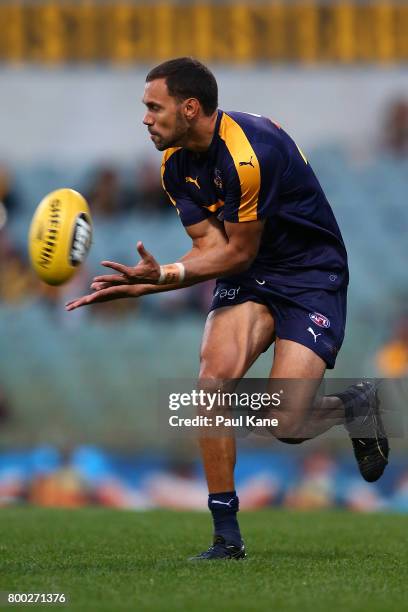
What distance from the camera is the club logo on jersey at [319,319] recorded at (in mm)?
6086

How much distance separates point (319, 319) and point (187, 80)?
4.50 feet

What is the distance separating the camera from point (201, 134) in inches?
224

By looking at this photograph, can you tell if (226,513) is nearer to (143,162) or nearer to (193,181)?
(193,181)

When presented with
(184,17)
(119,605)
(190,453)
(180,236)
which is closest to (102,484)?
(190,453)

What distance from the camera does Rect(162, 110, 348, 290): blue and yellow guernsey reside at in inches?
222

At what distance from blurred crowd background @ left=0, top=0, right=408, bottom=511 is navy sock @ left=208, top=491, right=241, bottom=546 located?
6.57 metres

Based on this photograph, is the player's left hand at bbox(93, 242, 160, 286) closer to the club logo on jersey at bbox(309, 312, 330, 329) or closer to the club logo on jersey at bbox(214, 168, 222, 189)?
the club logo on jersey at bbox(214, 168, 222, 189)

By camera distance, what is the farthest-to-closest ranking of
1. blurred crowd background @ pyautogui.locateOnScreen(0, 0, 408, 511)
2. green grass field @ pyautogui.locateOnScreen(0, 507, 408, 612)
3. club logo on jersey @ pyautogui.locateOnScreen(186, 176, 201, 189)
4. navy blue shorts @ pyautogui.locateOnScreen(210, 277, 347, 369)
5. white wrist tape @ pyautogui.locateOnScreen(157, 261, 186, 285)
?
blurred crowd background @ pyautogui.locateOnScreen(0, 0, 408, 511), navy blue shorts @ pyautogui.locateOnScreen(210, 277, 347, 369), club logo on jersey @ pyautogui.locateOnScreen(186, 176, 201, 189), white wrist tape @ pyautogui.locateOnScreen(157, 261, 186, 285), green grass field @ pyautogui.locateOnScreen(0, 507, 408, 612)

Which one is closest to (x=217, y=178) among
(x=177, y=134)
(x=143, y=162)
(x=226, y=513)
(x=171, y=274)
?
(x=177, y=134)

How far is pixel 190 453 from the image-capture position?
1159 cm

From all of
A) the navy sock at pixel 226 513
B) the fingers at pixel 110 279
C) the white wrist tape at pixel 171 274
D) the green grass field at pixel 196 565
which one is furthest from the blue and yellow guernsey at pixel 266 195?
the green grass field at pixel 196 565

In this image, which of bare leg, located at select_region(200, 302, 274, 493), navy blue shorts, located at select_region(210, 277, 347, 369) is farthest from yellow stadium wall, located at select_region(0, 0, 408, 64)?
bare leg, located at select_region(200, 302, 274, 493)

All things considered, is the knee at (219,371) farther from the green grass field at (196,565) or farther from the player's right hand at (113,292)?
the green grass field at (196,565)

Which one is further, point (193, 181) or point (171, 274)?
point (193, 181)
